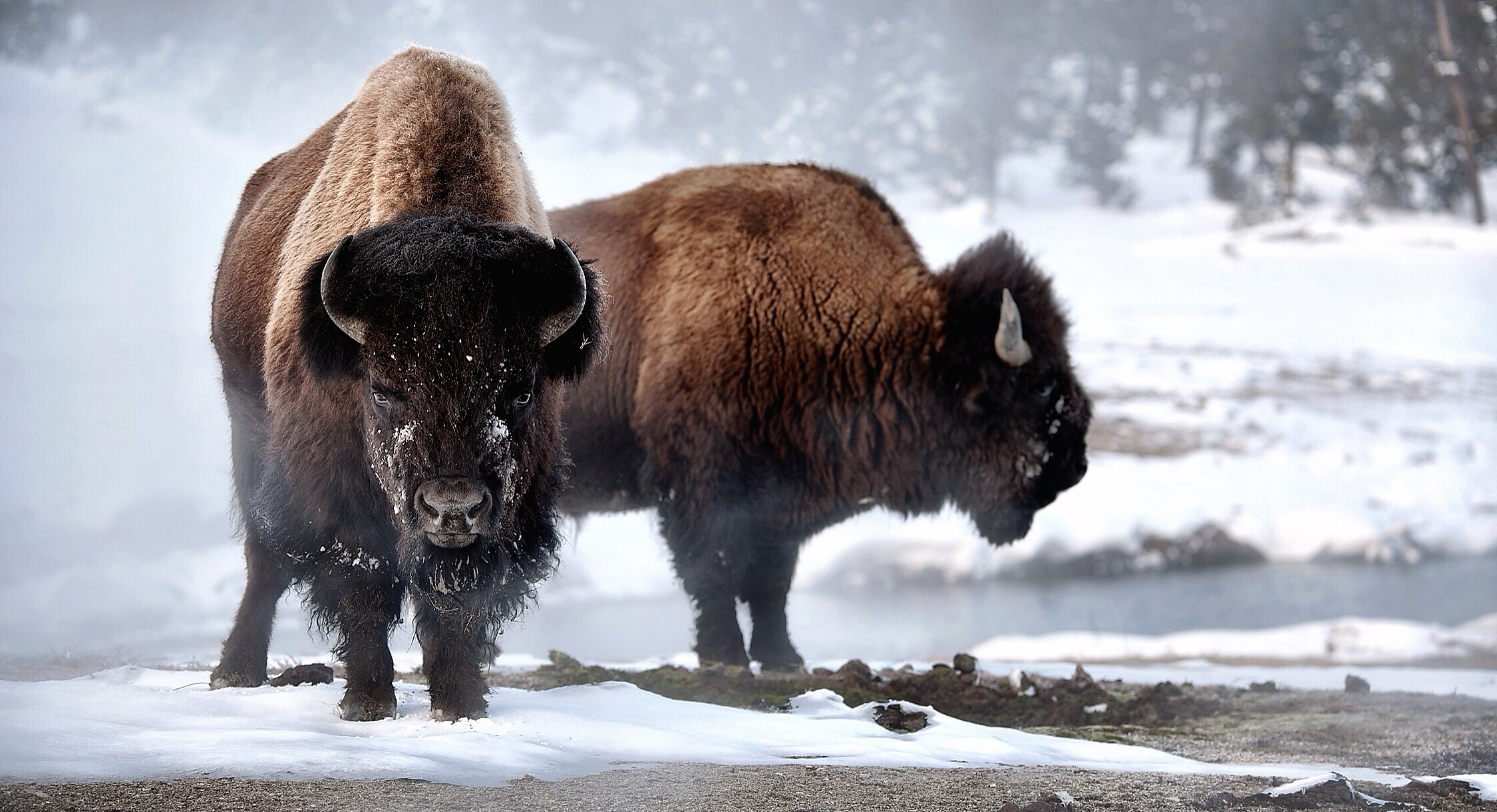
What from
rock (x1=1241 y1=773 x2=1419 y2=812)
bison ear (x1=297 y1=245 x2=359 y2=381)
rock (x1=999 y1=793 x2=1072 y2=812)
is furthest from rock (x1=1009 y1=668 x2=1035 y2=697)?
bison ear (x1=297 y1=245 x2=359 y2=381)

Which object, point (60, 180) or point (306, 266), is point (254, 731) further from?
point (60, 180)

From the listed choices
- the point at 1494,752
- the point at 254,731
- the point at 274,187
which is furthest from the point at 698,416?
the point at 1494,752

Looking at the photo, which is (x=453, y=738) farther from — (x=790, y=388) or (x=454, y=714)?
(x=790, y=388)

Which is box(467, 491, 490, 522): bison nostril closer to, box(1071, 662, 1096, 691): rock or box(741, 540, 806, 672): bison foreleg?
box(741, 540, 806, 672): bison foreleg

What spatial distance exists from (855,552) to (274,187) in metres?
8.32

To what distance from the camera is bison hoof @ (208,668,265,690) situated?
4340mm

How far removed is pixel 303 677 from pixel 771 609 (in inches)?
90.9

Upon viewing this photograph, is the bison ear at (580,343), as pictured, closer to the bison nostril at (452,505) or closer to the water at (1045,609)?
the bison nostril at (452,505)

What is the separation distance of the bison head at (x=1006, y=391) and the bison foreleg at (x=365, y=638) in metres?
3.08

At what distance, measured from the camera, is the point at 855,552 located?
40.2ft

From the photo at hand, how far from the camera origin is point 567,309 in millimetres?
3410

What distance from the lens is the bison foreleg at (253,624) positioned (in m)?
4.39

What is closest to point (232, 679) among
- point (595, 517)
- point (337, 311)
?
point (337, 311)

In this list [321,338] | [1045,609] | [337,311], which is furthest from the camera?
[1045,609]
